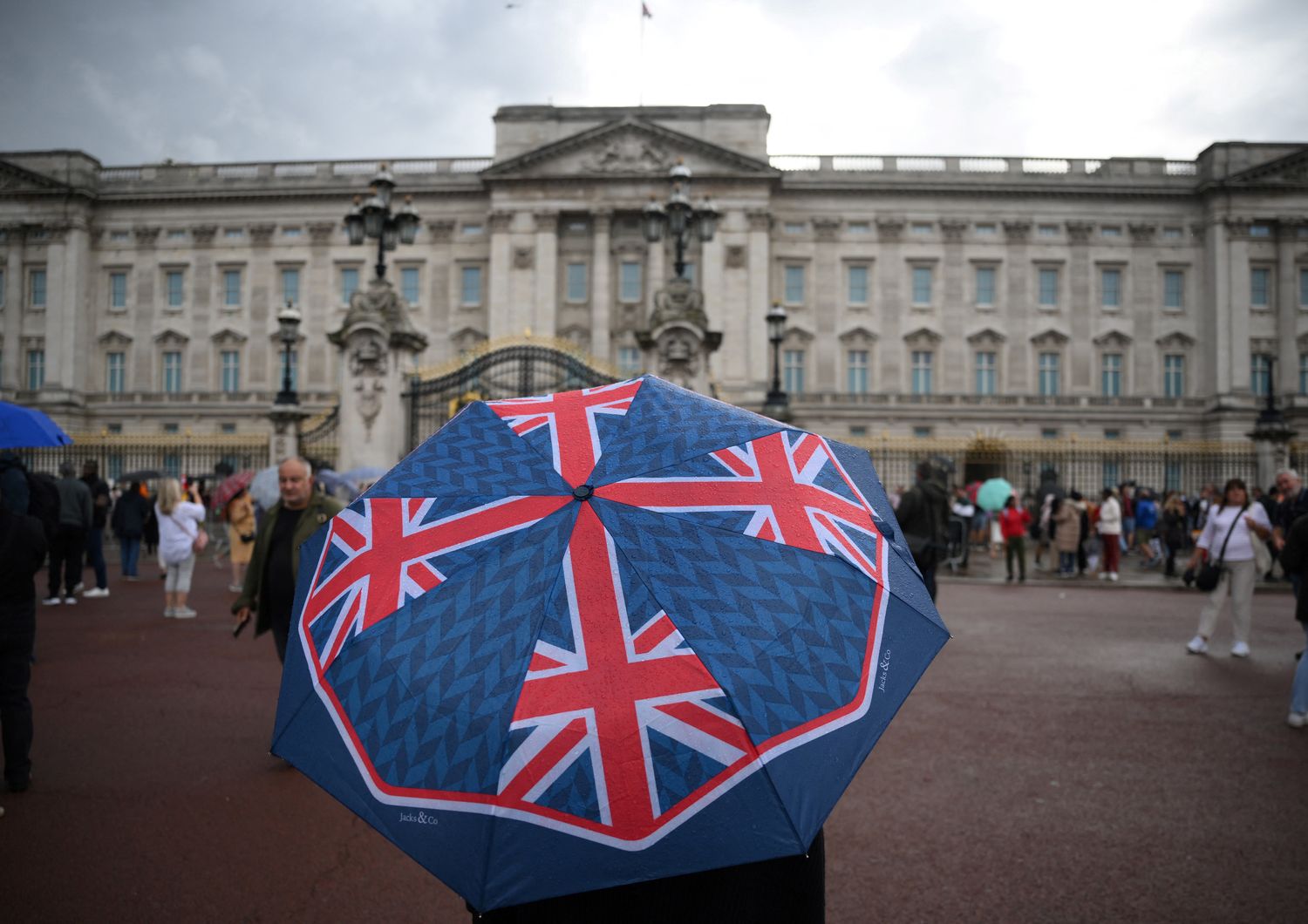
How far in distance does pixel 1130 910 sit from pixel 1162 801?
148cm

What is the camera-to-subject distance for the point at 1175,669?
839cm

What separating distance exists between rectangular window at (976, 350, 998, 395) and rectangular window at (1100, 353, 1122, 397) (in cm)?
533

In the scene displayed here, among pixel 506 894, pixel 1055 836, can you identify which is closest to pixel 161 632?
pixel 1055 836

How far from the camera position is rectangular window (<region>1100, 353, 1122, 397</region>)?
45.8 m

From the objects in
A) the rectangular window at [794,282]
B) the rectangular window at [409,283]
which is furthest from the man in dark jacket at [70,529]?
the rectangular window at [794,282]

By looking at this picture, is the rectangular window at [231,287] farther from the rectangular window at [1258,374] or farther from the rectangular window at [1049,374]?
the rectangular window at [1258,374]

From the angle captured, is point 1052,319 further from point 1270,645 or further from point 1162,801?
point 1162,801

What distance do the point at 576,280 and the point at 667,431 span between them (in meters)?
44.4

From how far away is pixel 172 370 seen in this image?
48.4 m

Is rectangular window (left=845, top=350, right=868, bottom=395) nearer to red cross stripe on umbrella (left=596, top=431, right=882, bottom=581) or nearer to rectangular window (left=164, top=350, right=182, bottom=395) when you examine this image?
rectangular window (left=164, top=350, right=182, bottom=395)

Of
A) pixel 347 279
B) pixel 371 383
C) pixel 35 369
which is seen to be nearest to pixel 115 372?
pixel 35 369

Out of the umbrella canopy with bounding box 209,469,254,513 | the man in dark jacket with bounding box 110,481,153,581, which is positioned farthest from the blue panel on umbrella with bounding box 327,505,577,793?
the man in dark jacket with bounding box 110,481,153,581

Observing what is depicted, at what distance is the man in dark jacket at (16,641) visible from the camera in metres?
4.87

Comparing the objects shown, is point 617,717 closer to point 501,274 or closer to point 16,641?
point 16,641
